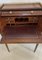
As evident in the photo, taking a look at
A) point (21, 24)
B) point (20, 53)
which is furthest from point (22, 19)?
point (20, 53)

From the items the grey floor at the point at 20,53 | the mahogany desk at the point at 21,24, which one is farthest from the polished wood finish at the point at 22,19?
the grey floor at the point at 20,53

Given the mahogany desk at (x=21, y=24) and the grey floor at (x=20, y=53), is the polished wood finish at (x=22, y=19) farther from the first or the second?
the grey floor at (x=20, y=53)

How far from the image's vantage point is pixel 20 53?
1.87 meters

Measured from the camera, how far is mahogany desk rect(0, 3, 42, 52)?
3.94ft

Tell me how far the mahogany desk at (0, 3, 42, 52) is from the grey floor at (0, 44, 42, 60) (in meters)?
0.60

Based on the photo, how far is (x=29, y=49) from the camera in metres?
1.95

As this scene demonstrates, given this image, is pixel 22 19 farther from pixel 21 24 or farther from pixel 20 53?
pixel 20 53

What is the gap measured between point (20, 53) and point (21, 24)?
74cm

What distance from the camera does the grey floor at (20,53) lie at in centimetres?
176

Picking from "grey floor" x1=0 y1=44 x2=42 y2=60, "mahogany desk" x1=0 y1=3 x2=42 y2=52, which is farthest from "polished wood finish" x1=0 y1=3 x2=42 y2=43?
"grey floor" x1=0 y1=44 x2=42 y2=60

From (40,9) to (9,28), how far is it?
0.41 m

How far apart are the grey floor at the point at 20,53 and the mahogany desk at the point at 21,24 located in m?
0.60

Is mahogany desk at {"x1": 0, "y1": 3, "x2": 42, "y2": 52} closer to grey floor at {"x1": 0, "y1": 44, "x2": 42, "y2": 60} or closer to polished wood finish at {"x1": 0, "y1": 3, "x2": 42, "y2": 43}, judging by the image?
polished wood finish at {"x1": 0, "y1": 3, "x2": 42, "y2": 43}

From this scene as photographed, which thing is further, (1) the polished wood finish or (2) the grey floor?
(2) the grey floor
